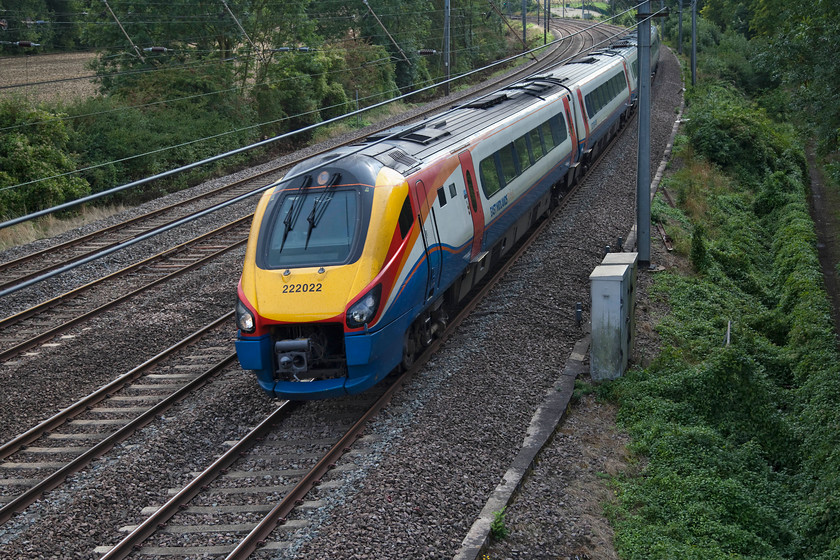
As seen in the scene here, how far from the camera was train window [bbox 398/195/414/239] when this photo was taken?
9.59 metres

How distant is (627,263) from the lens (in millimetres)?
11352

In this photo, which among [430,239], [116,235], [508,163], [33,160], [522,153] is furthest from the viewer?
[33,160]

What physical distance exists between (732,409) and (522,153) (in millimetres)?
6281

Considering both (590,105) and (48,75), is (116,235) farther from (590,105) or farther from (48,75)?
(48,75)

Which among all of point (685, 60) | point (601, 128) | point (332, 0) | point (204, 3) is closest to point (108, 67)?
point (204, 3)

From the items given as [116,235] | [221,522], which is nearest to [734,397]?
[221,522]

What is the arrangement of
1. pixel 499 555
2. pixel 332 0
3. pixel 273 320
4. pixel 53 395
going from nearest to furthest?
pixel 499 555 → pixel 273 320 → pixel 53 395 → pixel 332 0

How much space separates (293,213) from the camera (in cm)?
977

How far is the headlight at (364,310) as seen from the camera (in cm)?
875

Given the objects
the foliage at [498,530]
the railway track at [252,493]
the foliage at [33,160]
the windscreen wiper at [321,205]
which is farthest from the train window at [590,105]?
the foliage at [33,160]

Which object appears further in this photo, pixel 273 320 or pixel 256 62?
pixel 256 62

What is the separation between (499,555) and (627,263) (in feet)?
18.9

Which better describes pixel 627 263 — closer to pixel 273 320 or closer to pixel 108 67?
pixel 273 320

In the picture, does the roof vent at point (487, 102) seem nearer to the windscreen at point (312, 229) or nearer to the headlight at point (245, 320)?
the windscreen at point (312, 229)
